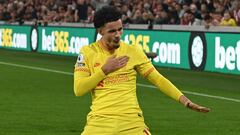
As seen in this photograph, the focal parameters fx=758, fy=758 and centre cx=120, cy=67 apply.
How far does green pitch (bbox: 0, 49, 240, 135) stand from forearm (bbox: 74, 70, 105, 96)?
5.18 metres

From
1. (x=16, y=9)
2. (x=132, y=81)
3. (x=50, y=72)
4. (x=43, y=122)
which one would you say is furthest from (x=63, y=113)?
(x=16, y=9)

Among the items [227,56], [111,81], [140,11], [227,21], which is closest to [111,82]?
[111,81]

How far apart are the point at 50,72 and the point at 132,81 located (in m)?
17.0

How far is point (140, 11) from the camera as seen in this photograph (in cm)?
2816

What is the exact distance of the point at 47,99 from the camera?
50.2 ft

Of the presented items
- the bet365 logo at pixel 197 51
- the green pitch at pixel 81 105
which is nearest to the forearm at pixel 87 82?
the green pitch at pixel 81 105

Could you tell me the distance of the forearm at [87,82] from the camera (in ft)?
18.5

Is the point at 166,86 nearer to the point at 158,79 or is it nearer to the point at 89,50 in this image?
the point at 158,79

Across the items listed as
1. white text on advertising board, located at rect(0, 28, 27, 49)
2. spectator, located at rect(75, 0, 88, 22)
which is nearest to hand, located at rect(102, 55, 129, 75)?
spectator, located at rect(75, 0, 88, 22)

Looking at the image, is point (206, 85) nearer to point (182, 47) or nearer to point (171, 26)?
point (182, 47)

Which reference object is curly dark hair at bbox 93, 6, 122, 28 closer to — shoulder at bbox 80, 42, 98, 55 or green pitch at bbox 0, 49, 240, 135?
shoulder at bbox 80, 42, 98, 55

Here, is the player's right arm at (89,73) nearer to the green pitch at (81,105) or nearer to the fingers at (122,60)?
the fingers at (122,60)

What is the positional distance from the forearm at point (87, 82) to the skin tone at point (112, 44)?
0.20 feet

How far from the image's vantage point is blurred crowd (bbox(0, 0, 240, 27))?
23.7m
